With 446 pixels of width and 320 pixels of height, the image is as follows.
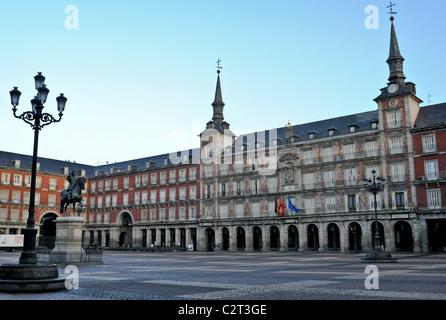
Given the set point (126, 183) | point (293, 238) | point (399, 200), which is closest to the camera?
point (399, 200)

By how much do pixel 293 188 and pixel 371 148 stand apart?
10.6 m

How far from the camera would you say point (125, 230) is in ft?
237

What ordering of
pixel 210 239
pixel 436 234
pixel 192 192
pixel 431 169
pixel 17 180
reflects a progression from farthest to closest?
pixel 17 180, pixel 192 192, pixel 210 239, pixel 431 169, pixel 436 234

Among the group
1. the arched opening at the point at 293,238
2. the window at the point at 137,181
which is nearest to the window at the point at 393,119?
the arched opening at the point at 293,238

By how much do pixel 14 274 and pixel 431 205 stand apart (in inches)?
1597

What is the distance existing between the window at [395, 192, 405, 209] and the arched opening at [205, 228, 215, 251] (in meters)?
25.9

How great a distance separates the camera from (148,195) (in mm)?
69062

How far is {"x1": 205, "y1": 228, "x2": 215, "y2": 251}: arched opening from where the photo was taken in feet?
199

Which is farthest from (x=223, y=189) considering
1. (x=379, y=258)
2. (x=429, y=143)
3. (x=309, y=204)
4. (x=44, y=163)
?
(x=44, y=163)

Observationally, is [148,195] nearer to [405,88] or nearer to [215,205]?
[215,205]

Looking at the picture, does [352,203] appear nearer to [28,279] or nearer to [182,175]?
[182,175]

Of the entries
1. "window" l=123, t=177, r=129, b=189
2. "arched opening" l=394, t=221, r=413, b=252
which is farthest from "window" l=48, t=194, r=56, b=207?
"arched opening" l=394, t=221, r=413, b=252

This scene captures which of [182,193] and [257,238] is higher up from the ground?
[182,193]

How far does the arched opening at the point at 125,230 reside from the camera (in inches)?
2817
